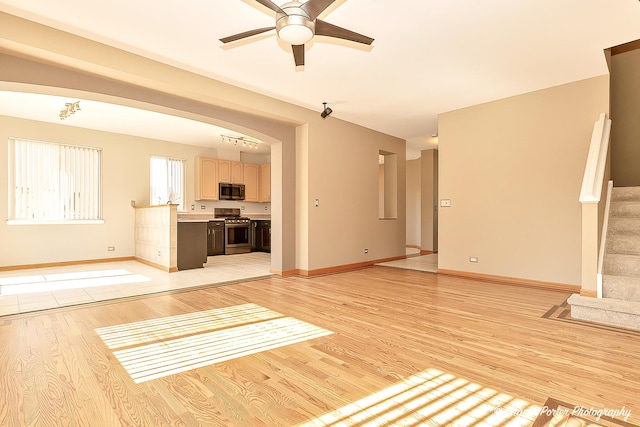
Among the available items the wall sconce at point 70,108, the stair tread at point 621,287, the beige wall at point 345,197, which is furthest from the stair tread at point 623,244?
the wall sconce at point 70,108

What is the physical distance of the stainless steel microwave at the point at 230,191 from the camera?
29.3ft

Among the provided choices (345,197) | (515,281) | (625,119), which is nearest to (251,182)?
(345,197)

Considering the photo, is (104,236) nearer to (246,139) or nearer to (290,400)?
(246,139)

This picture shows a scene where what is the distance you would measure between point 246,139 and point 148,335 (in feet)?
19.8

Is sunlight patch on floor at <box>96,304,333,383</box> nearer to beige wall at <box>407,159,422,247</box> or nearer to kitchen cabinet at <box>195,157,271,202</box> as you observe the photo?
kitchen cabinet at <box>195,157,271,202</box>

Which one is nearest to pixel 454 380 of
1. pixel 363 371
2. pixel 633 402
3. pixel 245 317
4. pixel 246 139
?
pixel 363 371

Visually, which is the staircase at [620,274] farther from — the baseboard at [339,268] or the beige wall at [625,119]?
the baseboard at [339,268]

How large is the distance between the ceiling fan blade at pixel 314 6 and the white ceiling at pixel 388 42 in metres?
0.41

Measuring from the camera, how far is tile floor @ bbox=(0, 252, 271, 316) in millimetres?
4004

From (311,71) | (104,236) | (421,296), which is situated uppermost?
(311,71)

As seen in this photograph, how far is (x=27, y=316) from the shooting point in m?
3.37

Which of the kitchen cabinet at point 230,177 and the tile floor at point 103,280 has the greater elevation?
the kitchen cabinet at point 230,177

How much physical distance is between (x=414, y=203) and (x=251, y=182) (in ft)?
16.8

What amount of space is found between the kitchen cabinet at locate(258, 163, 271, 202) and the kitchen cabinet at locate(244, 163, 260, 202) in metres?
0.09
